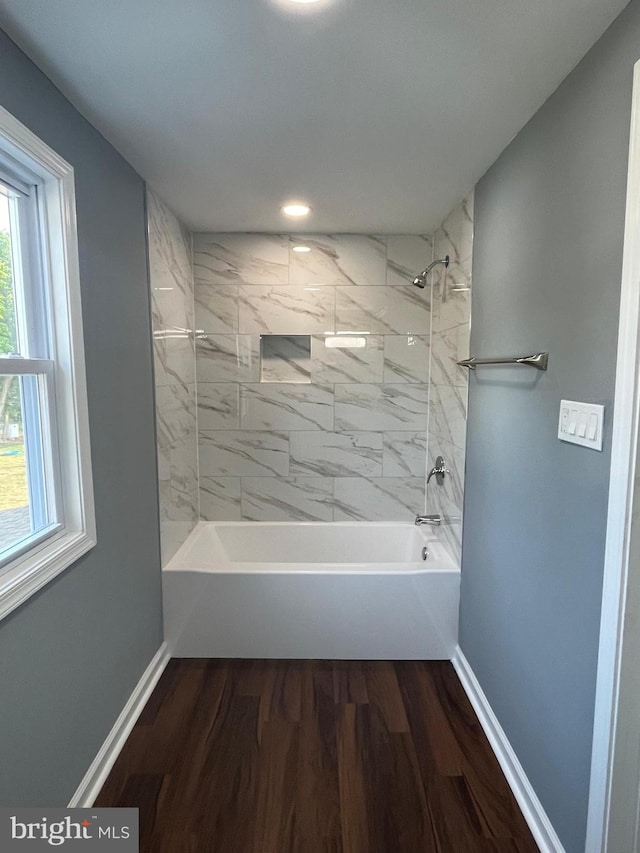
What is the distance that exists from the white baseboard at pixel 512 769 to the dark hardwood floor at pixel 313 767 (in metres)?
0.03

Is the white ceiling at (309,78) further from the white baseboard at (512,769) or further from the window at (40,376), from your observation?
the white baseboard at (512,769)

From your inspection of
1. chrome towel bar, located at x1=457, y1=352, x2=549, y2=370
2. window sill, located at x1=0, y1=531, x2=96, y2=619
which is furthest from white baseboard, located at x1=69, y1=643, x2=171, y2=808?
chrome towel bar, located at x1=457, y1=352, x2=549, y2=370

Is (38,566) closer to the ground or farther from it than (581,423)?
closer to the ground

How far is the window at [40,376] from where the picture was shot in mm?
1335

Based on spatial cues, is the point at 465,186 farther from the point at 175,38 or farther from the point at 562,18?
the point at 175,38

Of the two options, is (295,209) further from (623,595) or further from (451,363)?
(623,595)

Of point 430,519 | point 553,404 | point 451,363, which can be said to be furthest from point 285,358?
point 553,404

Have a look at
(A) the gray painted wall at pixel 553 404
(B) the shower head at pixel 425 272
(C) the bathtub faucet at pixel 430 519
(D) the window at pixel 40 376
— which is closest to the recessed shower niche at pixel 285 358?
(B) the shower head at pixel 425 272

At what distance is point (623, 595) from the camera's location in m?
1.09

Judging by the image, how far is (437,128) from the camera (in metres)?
1.65

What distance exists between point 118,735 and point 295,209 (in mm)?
2570

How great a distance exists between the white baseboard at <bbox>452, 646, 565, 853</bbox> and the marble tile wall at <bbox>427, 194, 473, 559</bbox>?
23.8 inches

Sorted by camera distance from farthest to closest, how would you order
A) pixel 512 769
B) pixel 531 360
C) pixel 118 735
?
pixel 118 735, pixel 512 769, pixel 531 360

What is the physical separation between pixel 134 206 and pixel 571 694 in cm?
242
